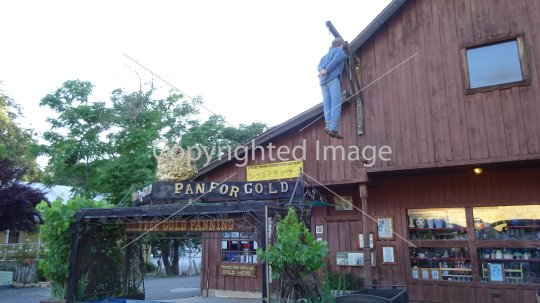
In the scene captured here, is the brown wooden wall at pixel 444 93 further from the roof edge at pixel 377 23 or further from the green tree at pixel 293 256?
the green tree at pixel 293 256

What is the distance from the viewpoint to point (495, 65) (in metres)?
10.1

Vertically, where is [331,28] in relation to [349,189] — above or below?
above

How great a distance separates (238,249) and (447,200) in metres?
6.61

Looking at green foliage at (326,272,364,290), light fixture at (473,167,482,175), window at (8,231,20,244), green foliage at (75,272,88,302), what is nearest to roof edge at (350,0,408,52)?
light fixture at (473,167,482,175)

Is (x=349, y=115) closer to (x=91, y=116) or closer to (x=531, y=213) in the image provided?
(x=531, y=213)

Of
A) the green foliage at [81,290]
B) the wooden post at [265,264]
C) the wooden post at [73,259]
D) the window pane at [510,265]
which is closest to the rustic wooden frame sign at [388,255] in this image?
the window pane at [510,265]

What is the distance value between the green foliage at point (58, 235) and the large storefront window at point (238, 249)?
497 cm

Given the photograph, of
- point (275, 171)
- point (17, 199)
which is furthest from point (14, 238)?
point (275, 171)

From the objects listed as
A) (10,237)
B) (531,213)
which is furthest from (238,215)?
(10,237)

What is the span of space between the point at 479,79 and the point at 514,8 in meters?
1.87

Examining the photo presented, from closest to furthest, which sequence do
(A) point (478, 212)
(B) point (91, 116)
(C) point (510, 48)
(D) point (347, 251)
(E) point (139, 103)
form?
(C) point (510, 48), (A) point (478, 212), (D) point (347, 251), (B) point (91, 116), (E) point (139, 103)

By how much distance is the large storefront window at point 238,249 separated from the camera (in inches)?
535

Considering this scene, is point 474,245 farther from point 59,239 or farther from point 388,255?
point 59,239

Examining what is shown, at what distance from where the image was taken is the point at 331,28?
398 inches
